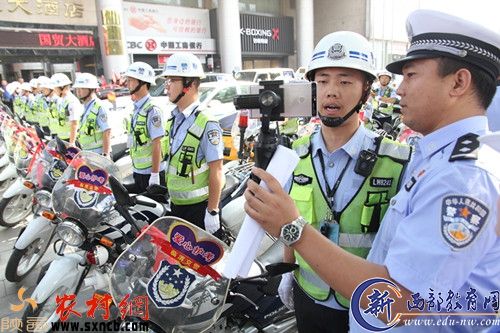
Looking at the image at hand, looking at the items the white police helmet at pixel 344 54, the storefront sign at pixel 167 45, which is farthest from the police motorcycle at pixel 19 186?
the storefront sign at pixel 167 45

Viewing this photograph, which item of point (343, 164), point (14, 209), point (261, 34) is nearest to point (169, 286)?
point (343, 164)

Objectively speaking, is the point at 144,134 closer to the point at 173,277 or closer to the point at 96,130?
the point at 96,130

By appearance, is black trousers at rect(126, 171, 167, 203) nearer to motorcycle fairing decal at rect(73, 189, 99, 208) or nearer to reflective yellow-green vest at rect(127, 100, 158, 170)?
reflective yellow-green vest at rect(127, 100, 158, 170)

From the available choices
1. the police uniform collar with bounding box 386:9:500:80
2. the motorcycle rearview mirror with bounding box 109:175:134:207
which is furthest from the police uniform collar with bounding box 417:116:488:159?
the motorcycle rearview mirror with bounding box 109:175:134:207

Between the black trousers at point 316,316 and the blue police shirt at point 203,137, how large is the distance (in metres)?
1.44

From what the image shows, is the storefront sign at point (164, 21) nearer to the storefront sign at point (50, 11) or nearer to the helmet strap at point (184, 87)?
the storefront sign at point (50, 11)

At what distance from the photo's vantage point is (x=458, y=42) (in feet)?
3.11

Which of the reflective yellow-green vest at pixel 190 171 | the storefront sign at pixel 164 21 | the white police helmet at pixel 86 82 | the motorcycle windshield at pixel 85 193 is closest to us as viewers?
the motorcycle windshield at pixel 85 193

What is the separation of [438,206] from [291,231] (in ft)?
1.13

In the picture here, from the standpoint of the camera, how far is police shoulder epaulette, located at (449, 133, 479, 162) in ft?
2.79

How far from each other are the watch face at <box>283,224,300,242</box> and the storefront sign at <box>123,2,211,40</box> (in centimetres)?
1867

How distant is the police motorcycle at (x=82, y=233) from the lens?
7.39 ft

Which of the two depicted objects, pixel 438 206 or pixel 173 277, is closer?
pixel 438 206

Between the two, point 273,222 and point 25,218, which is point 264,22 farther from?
point 273,222
